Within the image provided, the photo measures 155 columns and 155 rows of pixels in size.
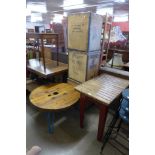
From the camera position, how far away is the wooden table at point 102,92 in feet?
5.45

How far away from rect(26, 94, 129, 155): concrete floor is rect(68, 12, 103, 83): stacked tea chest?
762 mm

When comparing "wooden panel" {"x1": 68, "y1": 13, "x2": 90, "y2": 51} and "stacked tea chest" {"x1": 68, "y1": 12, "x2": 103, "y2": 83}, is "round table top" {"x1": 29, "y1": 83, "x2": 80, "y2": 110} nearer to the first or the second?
"stacked tea chest" {"x1": 68, "y1": 12, "x2": 103, "y2": 83}

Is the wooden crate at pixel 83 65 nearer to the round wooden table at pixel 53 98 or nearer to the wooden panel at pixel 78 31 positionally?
the wooden panel at pixel 78 31

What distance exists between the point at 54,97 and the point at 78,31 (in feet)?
3.86

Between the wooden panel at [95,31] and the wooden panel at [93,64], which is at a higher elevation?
the wooden panel at [95,31]

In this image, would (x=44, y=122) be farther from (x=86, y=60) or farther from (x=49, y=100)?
(x=86, y=60)

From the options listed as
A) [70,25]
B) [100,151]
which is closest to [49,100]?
[100,151]

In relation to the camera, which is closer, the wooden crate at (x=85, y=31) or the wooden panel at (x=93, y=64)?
the wooden crate at (x=85, y=31)

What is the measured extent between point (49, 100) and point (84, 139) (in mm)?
781

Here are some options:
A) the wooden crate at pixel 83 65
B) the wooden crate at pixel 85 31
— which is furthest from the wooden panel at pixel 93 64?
the wooden crate at pixel 85 31

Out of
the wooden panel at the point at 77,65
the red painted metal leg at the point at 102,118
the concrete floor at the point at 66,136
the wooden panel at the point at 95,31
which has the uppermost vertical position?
the wooden panel at the point at 95,31

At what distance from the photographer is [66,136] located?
198 cm

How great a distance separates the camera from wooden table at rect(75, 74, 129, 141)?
166 centimetres

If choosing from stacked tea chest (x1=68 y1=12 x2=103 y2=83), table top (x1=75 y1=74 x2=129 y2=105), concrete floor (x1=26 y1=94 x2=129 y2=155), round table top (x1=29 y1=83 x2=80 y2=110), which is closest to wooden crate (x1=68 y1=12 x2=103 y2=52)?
stacked tea chest (x1=68 y1=12 x2=103 y2=83)
